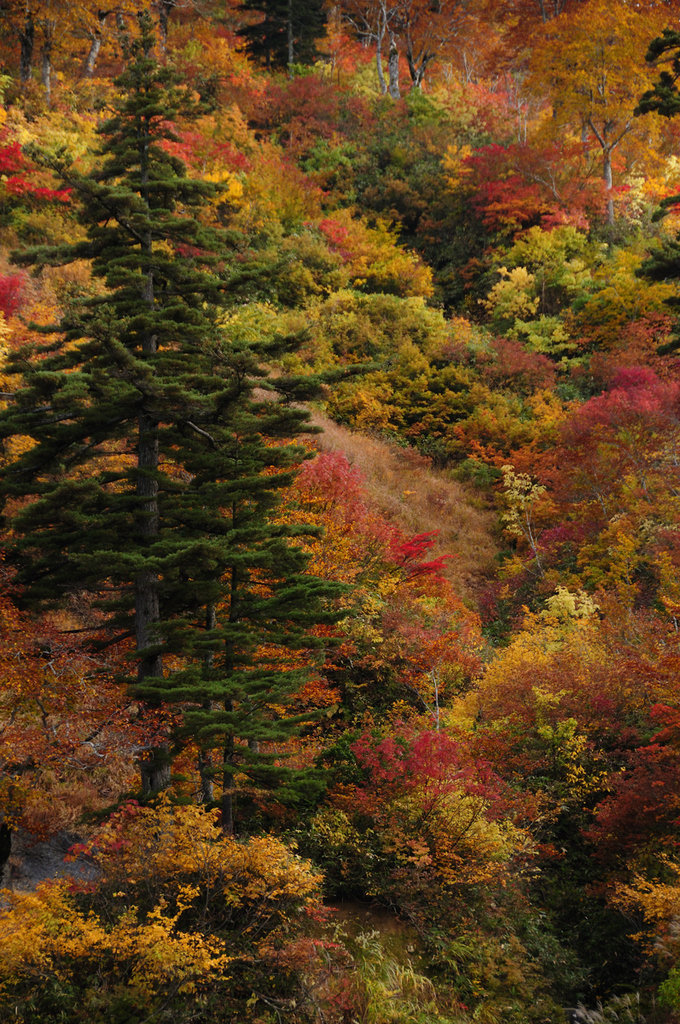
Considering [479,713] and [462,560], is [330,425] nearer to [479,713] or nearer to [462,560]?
[462,560]

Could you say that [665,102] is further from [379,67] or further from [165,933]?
[379,67]

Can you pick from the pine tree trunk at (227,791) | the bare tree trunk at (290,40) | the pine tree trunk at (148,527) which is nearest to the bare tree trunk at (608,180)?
the bare tree trunk at (290,40)

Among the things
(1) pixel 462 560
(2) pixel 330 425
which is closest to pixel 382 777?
(1) pixel 462 560

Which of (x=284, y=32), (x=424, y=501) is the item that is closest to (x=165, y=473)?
(x=424, y=501)

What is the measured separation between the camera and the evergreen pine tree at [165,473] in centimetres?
981

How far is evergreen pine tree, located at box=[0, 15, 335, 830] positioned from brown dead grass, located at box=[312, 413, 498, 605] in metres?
11.1

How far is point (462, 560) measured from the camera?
79.4 ft

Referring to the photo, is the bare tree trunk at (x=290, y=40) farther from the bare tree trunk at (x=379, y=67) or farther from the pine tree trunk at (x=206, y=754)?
the pine tree trunk at (x=206, y=754)

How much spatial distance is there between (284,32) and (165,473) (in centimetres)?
4532

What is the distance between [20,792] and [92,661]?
2082 mm

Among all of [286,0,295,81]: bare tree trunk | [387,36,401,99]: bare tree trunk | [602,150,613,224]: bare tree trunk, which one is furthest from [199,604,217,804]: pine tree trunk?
[387,36,401,99]: bare tree trunk

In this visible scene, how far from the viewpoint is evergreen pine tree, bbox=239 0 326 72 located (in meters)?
43.7

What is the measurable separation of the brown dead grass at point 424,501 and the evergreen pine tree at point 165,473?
11.1 metres

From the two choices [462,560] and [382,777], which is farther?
[462,560]
